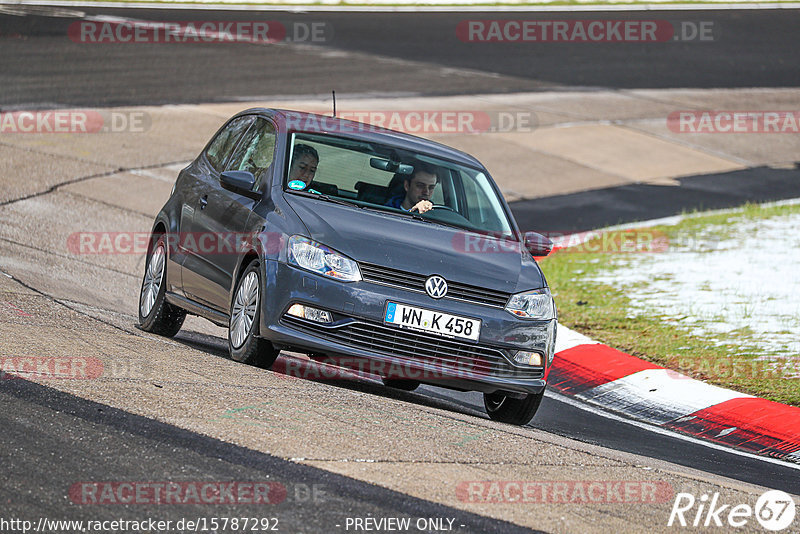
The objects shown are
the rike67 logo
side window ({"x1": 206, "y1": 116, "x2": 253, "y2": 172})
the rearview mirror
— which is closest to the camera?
the rike67 logo

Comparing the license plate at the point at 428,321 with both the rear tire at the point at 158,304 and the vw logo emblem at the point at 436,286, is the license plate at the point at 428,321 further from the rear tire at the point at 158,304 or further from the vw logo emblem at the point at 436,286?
the rear tire at the point at 158,304

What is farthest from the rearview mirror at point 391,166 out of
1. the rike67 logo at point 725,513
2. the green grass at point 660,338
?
the rike67 logo at point 725,513

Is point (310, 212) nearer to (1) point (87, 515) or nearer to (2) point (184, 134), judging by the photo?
(1) point (87, 515)

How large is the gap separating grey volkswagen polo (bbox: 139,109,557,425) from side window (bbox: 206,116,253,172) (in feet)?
0.12

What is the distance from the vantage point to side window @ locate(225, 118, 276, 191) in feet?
27.3

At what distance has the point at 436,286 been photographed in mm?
7285

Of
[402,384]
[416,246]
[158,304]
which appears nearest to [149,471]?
[416,246]

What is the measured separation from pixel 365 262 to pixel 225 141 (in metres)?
2.51

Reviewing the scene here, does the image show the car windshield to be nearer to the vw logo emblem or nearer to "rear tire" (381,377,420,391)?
the vw logo emblem

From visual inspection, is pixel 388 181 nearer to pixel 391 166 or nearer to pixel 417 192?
pixel 391 166

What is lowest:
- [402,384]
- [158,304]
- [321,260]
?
[402,384]

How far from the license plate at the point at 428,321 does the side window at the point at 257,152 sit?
1514mm

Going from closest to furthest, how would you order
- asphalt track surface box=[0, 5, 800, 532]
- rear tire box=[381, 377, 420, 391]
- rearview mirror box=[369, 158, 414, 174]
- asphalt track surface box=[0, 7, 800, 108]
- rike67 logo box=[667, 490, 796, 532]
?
asphalt track surface box=[0, 5, 800, 532]
rike67 logo box=[667, 490, 796, 532]
rearview mirror box=[369, 158, 414, 174]
rear tire box=[381, 377, 420, 391]
asphalt track surface box=[0, 7, 800, 108]

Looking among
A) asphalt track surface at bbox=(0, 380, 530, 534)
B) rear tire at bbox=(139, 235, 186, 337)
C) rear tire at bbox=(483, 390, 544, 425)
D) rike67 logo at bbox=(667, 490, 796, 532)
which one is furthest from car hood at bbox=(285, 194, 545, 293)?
rike67 logo at bbox=(667, 490, 796, 532)
